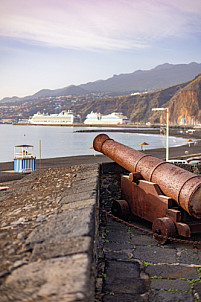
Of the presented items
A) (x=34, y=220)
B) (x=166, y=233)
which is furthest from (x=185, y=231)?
(x=34, y=220)

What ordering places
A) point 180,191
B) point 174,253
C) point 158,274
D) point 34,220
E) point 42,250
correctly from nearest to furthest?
point 42,250
point 34,220
point 158,274
point 174,253
point 180,191

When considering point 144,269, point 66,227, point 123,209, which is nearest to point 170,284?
point 144,269

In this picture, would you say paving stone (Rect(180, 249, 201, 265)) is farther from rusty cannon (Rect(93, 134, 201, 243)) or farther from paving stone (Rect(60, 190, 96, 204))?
paving stone (Rect(60, 190, 96, 204))

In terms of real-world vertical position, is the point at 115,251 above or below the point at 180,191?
below

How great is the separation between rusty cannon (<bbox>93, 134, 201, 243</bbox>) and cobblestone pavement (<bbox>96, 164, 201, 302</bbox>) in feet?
0.89

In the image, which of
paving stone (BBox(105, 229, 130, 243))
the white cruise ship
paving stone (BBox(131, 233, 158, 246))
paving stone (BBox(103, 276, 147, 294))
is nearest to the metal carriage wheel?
paving stone (BBox(105, 229, 130, 243))

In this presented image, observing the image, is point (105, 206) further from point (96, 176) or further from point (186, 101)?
point (186, 101)

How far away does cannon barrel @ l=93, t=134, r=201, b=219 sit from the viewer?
13.5 ft

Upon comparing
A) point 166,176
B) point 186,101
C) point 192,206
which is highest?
point 186,101

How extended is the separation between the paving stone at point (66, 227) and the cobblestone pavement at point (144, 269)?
742 millimetres

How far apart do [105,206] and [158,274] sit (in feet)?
9.73

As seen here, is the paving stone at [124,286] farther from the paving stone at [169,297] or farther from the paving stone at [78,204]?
the paving stone at [78,204]

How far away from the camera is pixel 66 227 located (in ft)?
8.01

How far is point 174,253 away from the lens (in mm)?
3973
